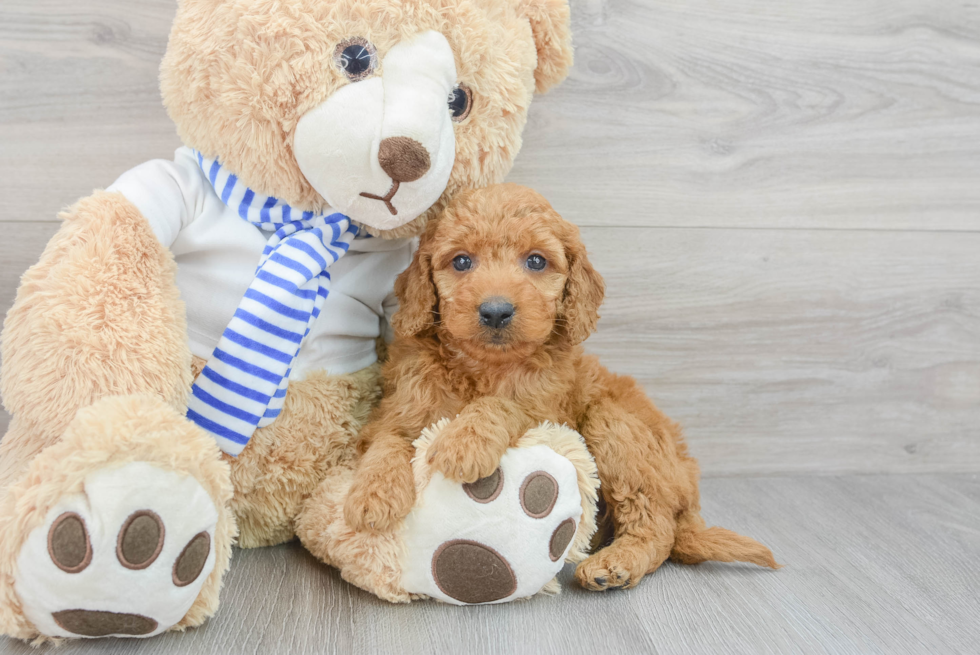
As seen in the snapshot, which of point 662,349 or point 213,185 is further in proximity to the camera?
point 662,349

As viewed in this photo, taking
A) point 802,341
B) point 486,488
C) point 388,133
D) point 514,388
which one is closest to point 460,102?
point 388,133

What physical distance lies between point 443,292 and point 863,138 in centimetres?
110

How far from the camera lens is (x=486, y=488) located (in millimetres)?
1003

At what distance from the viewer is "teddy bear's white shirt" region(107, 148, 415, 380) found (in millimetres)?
1103

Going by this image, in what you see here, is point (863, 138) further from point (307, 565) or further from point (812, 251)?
point (307, 565)

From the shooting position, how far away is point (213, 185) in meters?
1.15

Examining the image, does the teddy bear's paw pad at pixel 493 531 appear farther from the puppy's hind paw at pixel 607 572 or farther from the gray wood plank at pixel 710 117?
the gray wood plank at pixel 710 117

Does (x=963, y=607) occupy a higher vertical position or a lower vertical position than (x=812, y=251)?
lower

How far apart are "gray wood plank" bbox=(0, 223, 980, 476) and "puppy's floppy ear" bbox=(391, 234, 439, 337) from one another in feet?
1.87

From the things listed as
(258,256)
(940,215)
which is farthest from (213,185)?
(940,215)

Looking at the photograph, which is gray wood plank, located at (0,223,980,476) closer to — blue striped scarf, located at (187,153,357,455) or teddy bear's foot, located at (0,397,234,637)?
blue striped scarf, located at (187,153,357,455)

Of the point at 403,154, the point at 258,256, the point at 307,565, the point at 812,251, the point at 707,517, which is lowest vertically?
the point at 707,517

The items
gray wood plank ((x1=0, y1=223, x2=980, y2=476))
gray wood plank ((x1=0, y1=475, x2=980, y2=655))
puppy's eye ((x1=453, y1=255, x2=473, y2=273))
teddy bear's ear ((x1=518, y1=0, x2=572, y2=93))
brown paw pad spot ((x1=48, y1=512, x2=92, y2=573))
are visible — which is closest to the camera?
brown paw pad spot ((x1=48, y1=512, x2=92, y2=573))

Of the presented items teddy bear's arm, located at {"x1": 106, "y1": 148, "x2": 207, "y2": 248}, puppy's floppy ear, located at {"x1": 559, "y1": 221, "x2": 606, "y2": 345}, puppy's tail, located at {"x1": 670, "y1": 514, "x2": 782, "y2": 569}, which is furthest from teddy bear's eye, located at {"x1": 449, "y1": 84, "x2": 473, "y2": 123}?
puppy's tail, located at {"x1": 670, "y1": 514, "x2": 782, "y2": 569}
